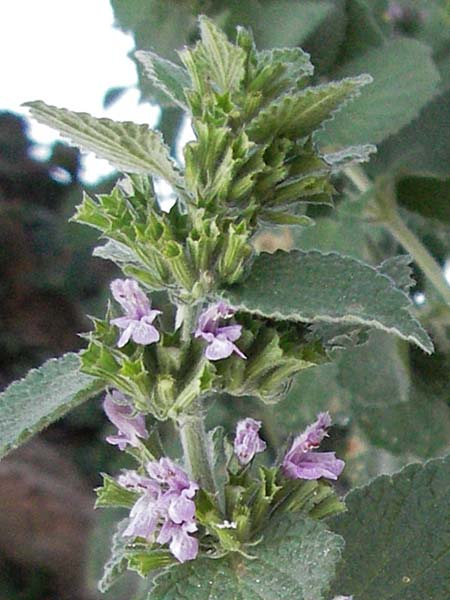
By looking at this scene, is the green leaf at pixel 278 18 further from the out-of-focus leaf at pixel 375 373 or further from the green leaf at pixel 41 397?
the green leaf at pixel 41 397

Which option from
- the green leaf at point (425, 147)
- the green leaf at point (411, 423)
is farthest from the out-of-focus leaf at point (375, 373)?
the green leaf at point (425, 147)

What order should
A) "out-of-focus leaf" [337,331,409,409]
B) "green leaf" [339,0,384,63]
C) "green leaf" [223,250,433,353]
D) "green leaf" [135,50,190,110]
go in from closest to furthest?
"green leaf" [223,250,433,353], "green leaf" [135,50,190,110], "out-of-focus leaf" [337,331,409,409], "green leaf" [339,0,384,63]

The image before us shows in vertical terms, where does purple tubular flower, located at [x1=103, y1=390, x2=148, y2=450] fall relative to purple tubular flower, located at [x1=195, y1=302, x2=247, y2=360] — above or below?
below

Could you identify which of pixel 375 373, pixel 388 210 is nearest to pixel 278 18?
pixel 388 210

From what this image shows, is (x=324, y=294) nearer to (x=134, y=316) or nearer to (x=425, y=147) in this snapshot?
(x=134, y=316)

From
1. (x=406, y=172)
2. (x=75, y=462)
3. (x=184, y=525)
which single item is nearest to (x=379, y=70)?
(x=406, y=172)

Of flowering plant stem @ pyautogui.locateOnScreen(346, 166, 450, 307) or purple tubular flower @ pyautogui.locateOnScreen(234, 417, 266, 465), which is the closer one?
purple tubular flower @ pyautogui.locateOnScreen(234, 417, 266, 465)

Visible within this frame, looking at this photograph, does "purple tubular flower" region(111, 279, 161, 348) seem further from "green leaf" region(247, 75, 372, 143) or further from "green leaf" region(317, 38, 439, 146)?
"green leaf" region(317, 38, 439, 146)

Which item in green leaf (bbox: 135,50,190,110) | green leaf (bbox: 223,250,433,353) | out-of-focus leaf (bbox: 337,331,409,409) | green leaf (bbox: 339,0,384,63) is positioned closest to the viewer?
green leaf (bbox: 223,250,433,353)

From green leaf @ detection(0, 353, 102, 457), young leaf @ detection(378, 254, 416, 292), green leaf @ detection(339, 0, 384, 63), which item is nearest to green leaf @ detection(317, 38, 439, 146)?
green leaf @ detection(339, 0, 384, 63)
